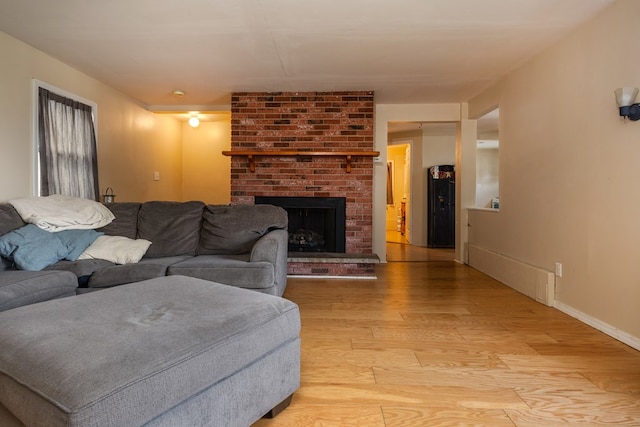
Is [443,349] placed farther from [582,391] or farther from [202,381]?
[202,381]

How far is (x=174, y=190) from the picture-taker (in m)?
5.86

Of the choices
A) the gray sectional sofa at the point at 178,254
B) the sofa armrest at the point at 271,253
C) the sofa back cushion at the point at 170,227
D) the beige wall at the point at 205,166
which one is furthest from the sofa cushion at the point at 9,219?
the beige wall at the point at 205,166

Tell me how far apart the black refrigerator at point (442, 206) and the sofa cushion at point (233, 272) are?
4.77 metres

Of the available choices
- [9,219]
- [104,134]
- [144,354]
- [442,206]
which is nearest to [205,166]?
[104,134]

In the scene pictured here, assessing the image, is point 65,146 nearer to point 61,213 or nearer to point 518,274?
point 61,213

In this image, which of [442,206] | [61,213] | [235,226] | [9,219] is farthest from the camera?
[442,206]

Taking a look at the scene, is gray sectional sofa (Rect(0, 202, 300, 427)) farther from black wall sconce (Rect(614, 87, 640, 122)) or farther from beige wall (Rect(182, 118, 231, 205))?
beige wall (Rect(182, 118, 231, 205))

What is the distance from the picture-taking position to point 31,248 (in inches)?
87.4

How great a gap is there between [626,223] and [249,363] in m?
2.41

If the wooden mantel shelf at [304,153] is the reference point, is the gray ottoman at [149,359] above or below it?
below

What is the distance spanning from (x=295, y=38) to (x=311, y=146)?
1.61m

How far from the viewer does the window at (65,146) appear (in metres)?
3.13

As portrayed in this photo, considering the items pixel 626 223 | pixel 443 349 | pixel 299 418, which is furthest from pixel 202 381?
pixel 626 223

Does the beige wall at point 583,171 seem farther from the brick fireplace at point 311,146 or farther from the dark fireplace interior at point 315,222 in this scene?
the dark fireplace interior at point 315,222
